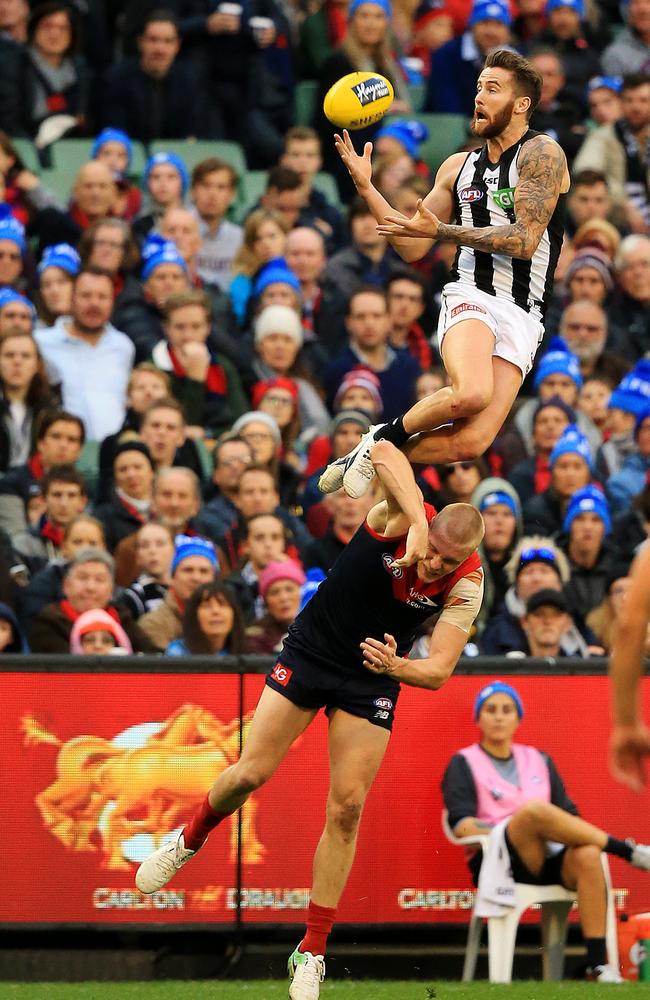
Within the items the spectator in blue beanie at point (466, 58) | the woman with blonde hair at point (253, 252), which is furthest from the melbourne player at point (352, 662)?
the spectator in blue beanie at point (466, 58)

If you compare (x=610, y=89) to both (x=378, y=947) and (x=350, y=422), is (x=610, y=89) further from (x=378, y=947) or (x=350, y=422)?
(x=378, y=947)

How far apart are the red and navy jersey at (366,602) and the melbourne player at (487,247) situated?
35 cm

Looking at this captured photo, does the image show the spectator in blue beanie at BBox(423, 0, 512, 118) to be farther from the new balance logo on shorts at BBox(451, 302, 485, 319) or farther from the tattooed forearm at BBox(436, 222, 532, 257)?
the tattooed forearm at BBox(436, 222, 532, 257)

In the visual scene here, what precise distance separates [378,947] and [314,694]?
2.60 m

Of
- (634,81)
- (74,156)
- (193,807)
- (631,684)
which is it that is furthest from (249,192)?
(631,684)

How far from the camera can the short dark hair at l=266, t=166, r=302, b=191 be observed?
54.4 feet

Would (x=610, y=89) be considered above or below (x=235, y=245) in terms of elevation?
above

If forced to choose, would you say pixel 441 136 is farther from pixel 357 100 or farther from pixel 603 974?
pixel 603 974

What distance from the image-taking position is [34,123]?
690 inches

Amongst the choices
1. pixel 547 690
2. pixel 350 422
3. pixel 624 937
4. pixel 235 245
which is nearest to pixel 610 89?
pixel 235 245

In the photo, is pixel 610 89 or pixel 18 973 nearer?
pixel 18 973

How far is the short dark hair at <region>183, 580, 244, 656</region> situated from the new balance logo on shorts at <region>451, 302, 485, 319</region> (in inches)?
120

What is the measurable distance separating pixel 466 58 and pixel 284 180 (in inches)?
121

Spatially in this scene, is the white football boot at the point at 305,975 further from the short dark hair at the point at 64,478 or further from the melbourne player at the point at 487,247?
the short dark hair at the point at 64,478
